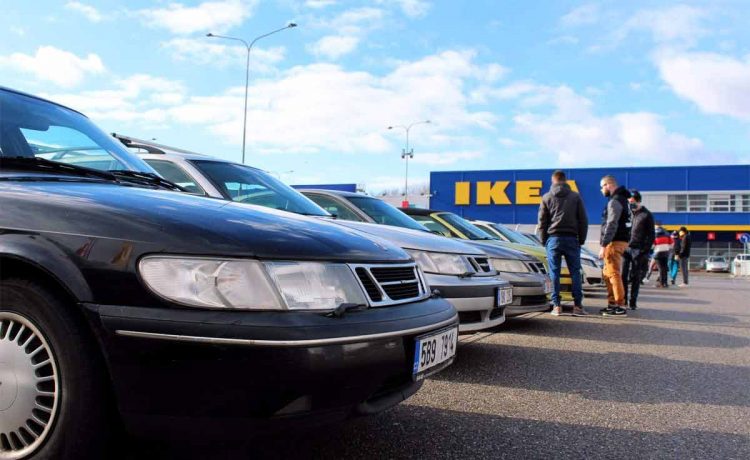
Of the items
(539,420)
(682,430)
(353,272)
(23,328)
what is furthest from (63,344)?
(682,430)

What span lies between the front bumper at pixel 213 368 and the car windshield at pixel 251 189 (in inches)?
95.9

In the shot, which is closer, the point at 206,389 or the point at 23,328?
the point at 206,389

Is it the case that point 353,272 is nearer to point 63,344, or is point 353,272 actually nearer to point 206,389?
point 206,389

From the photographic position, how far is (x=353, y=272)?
2100 millimetres

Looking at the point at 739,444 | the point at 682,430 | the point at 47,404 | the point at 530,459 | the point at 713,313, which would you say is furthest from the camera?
the point at 713,313

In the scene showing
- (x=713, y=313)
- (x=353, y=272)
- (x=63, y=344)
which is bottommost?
(x=713, y=313)

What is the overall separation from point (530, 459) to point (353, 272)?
1.17 m

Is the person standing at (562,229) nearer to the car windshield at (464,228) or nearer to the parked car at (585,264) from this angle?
the car windshield at (464,228)

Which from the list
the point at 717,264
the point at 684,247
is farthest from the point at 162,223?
the point at 717,264

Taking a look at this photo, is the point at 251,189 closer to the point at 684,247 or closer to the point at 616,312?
the point at 616,312

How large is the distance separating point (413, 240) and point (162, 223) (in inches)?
101

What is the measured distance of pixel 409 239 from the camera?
14.2ft

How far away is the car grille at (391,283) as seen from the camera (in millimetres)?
2133

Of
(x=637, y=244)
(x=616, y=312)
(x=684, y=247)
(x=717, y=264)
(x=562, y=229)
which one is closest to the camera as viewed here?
(x=562, y=229)
